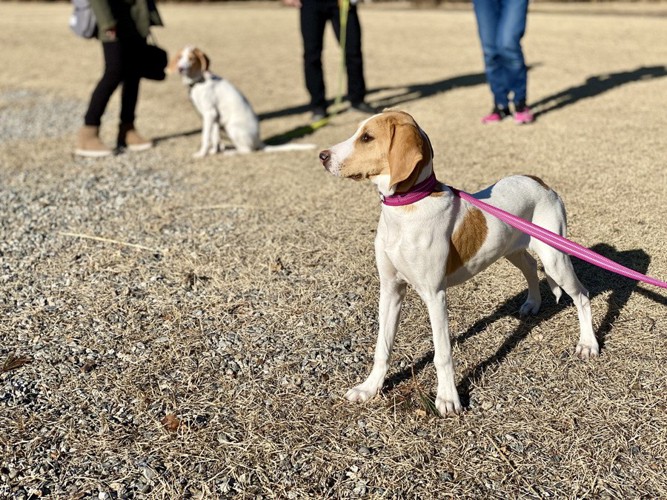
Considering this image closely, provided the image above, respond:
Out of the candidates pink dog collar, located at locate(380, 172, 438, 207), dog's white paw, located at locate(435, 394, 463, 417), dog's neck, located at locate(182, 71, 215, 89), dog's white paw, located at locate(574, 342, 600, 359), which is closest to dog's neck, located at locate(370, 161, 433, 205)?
pink dog collar, located at locate(380, 172, 438, 207)

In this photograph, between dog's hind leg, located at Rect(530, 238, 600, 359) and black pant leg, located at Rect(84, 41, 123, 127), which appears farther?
black pant leg, located at Rect(84, 41, 123, 127)

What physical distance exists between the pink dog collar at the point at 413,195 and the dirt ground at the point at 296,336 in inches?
35.3

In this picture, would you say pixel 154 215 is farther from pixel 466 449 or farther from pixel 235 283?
pixel 466 449

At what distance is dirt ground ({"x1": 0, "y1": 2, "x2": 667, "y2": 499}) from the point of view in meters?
2.57

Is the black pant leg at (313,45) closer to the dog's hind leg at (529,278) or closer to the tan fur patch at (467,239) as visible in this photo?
the dog's hind leg at (529,278)

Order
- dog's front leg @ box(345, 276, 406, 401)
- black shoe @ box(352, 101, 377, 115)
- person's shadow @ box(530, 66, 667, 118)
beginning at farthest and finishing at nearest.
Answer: black shoe @ box(352, 101, 377, 115) < person's shadow @ box(530, 66, 667, 118) < dog's front leg @ box(345, 276, 406, 401)

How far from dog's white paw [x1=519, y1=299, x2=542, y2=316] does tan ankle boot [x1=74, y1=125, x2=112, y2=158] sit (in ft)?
17.1

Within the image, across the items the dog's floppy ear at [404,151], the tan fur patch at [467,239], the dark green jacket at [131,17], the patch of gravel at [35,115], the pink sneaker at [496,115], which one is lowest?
the patch of gravel at [35,115]

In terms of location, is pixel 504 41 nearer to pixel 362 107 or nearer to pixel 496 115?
pixel 496 115

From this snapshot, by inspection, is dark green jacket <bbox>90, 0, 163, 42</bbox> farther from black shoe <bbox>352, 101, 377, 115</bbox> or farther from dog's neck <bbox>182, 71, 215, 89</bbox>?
black shoe <bbox>352, 101, 377, 115</bbox>

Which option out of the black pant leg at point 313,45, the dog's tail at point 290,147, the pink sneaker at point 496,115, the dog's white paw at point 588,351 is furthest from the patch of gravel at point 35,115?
the dog's white paw at point 588,351

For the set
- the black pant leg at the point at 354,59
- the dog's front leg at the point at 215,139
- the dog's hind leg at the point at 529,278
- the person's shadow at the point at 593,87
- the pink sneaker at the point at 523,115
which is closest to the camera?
the dog's hind leg at the point at 529,278

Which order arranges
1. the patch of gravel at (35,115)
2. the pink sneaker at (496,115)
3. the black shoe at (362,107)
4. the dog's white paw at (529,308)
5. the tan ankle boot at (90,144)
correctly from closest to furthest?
the dog's white paw at (529,308) < the tan ankle boot at (90,144) < the pink sneaker at (496,115) < the black shoe at (362,107) < the patch of gravel at (35,115)

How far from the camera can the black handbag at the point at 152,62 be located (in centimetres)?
705
